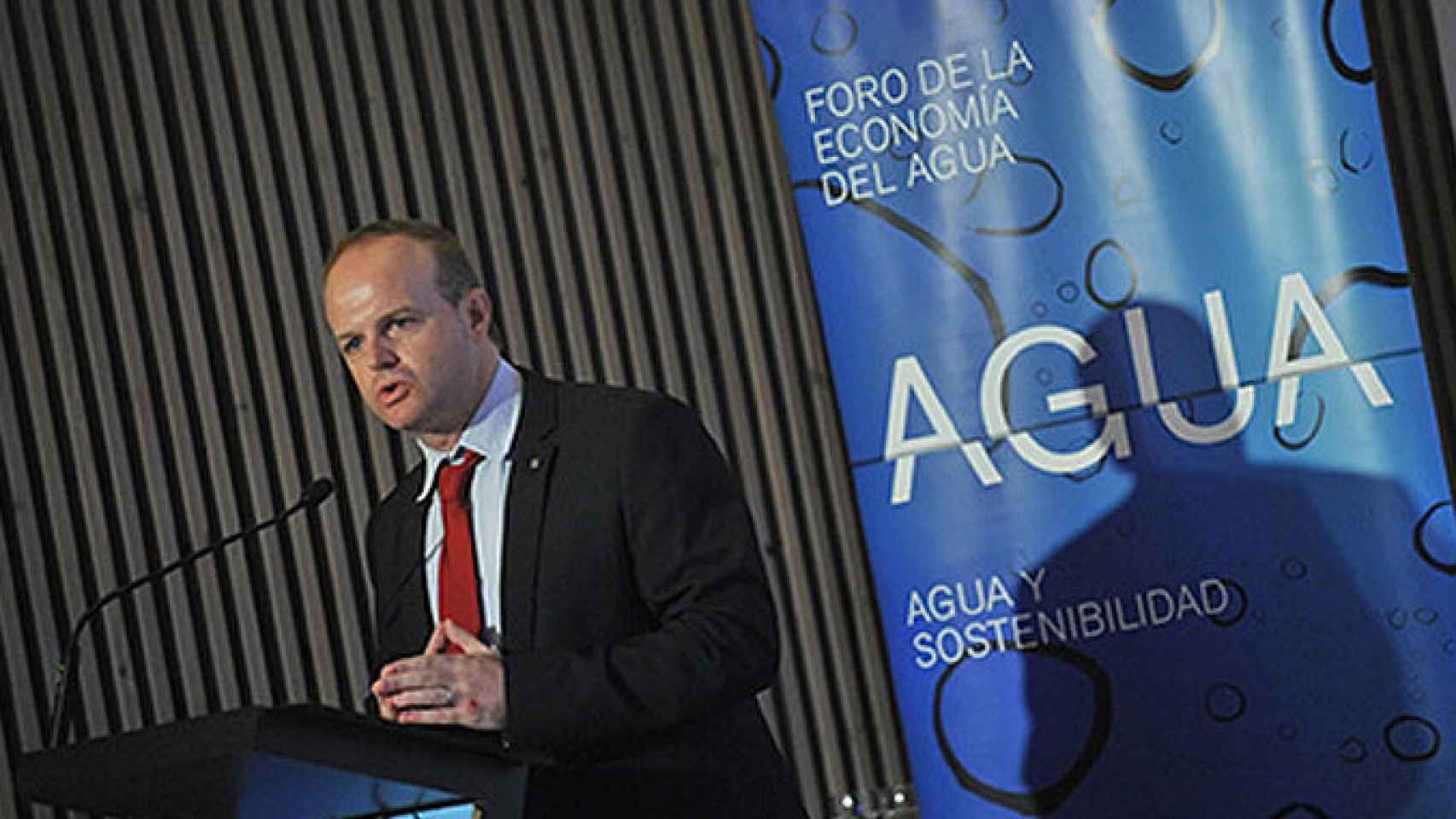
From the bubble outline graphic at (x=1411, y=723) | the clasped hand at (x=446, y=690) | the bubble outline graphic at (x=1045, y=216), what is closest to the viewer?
the clasped hand at (x=446, y=690)

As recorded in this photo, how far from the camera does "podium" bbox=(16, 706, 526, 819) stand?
5.92 ft

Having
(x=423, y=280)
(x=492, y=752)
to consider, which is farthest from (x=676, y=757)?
(x=423, y=280)

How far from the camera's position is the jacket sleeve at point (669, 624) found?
85.0 inches

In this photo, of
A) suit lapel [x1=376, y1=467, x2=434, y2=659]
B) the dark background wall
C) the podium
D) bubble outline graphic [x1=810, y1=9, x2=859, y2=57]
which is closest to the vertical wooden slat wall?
the dark background wall

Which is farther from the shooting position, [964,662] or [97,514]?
[97,514]

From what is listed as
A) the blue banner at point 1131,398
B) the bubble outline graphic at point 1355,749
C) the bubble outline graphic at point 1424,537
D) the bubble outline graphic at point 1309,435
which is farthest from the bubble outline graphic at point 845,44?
the bubble outline graphic at point 1355,749

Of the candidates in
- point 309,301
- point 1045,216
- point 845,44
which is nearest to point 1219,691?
point 1045,216

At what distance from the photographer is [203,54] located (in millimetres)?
4406

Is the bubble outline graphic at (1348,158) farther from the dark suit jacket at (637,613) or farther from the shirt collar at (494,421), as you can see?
the shirt collar at (494,421)

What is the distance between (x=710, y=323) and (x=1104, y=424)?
41.0 inches

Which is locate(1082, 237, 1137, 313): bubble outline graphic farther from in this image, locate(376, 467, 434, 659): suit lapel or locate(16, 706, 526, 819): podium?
locate(16, 706, 526, 819): podium

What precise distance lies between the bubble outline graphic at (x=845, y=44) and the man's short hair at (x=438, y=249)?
1544mm

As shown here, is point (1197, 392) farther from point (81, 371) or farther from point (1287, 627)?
point (81, 371)

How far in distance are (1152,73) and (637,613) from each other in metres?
1.88
